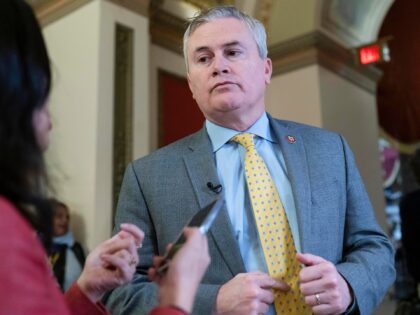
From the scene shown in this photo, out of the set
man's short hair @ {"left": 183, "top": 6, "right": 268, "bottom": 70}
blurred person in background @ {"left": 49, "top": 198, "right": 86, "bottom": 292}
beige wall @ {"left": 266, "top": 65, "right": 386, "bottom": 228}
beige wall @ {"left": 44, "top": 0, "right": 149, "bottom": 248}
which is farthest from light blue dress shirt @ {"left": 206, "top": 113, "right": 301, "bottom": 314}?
beige wall @ {"left": 266, "top": 65, "right": 386, "bottom": 228}

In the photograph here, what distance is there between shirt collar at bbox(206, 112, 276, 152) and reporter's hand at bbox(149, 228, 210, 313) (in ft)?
2.27

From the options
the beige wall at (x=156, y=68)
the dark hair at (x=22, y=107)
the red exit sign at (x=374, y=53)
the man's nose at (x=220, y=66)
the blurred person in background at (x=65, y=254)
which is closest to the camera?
the dark hair at (x=22, y=107)

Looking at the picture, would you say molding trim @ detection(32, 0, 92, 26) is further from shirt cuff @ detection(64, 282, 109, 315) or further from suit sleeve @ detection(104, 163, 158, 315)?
shirt cuff @ detection(64, 282, 109, 315)

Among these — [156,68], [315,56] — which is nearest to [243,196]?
[156,68]

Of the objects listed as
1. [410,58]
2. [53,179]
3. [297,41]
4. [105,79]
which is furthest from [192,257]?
[410,58]

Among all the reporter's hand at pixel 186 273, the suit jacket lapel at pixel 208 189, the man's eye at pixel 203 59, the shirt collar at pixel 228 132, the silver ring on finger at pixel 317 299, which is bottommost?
the silver ring on finger at pixel 317 299

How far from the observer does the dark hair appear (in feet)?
2.84

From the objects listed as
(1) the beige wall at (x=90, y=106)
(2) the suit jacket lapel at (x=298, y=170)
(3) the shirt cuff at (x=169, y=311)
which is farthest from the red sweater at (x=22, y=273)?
(1) the beige wall at (x=90, y=106)

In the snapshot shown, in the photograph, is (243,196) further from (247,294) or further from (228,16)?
(228,16)

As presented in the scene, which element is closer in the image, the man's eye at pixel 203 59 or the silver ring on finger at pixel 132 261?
the silver ring on finger at pixel 132 261

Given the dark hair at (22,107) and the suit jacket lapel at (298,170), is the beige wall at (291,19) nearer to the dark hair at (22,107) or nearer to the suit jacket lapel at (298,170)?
the suit jacket lapel at (298,170)

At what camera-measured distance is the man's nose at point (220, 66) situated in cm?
167

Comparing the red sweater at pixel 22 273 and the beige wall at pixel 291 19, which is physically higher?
the beige wall at pixel 291 19

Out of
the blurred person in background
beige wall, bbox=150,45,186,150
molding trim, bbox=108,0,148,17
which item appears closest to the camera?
the blurred person in background
